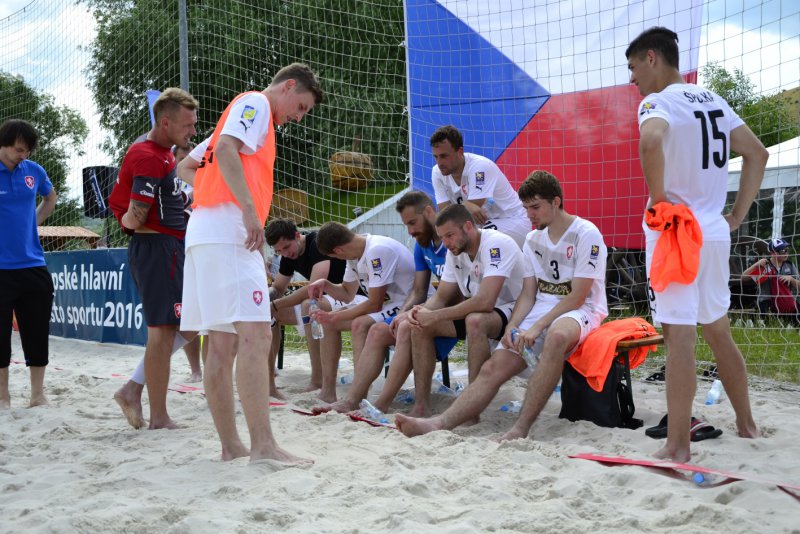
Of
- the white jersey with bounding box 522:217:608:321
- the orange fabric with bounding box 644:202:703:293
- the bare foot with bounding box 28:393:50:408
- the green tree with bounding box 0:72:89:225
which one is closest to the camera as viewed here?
the orange fabric with bounding box 644:202:703:293

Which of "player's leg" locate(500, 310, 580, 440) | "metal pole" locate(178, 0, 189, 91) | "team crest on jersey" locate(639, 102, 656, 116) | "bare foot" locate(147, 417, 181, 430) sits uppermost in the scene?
"metal pole" locate(178, 0, 189, 91)

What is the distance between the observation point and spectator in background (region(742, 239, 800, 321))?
6.78 meters

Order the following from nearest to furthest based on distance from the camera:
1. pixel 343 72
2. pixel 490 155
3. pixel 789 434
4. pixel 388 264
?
pixel 789 434
pixel 388 264
pixel 490 155
pixel 343 72

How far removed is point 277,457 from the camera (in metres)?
2.93

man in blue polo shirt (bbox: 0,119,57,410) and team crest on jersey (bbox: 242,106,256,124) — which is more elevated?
team crest on jersey (bbox: 242,106,256,124)

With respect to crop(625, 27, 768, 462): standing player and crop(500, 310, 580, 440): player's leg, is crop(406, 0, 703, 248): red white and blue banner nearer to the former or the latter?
crop(500, 310, 580, 440): player's leg

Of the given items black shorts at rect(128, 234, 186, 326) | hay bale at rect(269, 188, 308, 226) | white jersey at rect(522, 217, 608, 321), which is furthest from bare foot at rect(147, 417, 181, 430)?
hay bale at rect(269, 188, 308, 226)

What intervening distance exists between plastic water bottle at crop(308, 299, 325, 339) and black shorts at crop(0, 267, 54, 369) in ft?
5.33

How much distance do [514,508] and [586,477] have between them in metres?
0.48

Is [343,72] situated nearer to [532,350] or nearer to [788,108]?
[788,108]

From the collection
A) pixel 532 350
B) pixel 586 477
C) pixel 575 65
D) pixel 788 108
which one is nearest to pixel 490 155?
pixel 575 65

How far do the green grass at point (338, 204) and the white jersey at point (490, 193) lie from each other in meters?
4.39

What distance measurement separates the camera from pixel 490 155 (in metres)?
7.07

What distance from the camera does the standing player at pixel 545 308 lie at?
12.1ft
